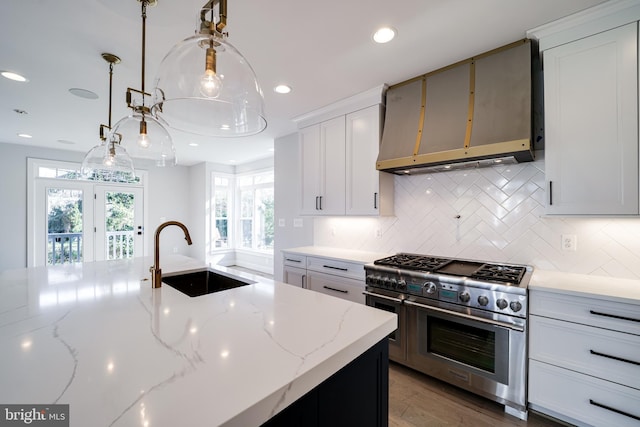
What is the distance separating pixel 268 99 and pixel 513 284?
2751mm

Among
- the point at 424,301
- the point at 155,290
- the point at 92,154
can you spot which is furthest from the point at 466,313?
the point at 92,154

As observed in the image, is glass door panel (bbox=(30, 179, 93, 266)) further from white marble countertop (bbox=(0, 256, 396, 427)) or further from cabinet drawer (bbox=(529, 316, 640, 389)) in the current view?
cabinet drawer (bbox=(529, 316, 640, 389))

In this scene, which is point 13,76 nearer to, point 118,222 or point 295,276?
point 295,276

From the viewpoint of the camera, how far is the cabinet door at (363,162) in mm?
2707

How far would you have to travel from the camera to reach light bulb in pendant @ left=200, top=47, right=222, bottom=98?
1000 mm

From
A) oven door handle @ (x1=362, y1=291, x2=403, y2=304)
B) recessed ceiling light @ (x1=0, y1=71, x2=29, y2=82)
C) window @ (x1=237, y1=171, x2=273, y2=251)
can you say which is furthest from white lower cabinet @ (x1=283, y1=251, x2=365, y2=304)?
recessed ceiling light @ (x1=0, y1=71, x2=29, y2=82)

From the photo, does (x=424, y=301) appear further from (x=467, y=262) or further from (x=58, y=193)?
(x=58, y=193)

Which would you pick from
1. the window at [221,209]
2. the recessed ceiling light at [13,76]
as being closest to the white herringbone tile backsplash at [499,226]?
the recessed ceiling light at [13,76]

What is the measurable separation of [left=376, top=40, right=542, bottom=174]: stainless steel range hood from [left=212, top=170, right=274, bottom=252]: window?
388cm

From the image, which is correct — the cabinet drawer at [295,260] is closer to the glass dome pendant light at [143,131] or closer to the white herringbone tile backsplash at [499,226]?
the white herringbone tile backsplash at [499,226]

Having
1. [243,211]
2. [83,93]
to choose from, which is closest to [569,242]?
[83,93]

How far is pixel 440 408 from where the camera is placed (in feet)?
6.19

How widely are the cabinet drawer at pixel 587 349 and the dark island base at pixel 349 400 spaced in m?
1.28

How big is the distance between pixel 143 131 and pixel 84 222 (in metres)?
5.02
